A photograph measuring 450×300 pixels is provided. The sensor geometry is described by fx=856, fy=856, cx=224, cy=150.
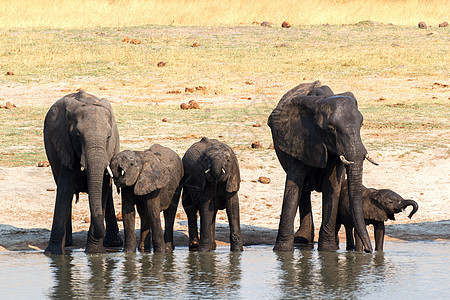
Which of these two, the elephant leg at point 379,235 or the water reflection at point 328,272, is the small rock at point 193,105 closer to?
the water reflection at point 328,272

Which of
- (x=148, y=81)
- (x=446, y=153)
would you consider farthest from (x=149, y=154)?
(x=148, y=81)

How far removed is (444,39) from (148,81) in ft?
48.5

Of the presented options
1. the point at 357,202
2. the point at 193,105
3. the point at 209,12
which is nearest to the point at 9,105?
the point at 193,105

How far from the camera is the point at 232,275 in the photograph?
912 cm

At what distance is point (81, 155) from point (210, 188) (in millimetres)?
1727

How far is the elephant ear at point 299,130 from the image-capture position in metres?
10.4

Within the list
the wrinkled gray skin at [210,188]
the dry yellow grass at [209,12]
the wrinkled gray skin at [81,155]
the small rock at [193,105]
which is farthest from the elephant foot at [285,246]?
the dry yellow grass at [209,12]

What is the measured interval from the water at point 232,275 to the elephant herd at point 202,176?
1.06 ft

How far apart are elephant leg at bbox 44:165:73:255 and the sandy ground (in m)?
0.91

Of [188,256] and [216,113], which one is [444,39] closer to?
[216,113]

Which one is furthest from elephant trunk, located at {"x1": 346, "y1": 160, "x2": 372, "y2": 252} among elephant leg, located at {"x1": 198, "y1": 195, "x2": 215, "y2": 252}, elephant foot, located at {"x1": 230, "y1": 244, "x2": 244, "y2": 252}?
elephant leg, located at {"x1": 198, "y1": 195, "x2": 215, "y2": 252}

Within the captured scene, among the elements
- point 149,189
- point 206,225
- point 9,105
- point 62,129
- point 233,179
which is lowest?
point 206,225

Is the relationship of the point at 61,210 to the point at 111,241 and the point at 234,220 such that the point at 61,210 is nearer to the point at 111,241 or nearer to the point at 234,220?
the point at 111,241

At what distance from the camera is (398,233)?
40.4ft
